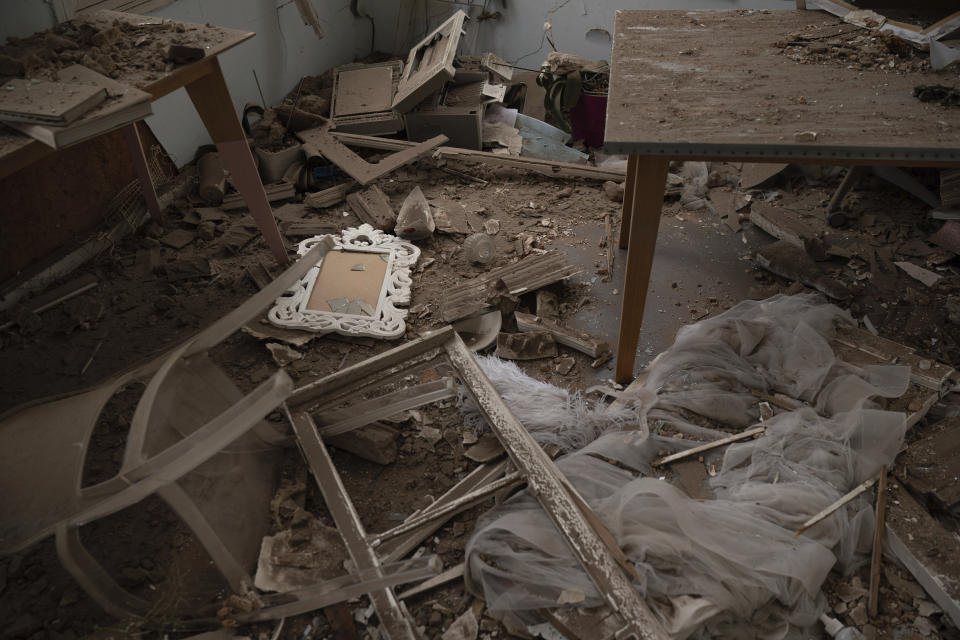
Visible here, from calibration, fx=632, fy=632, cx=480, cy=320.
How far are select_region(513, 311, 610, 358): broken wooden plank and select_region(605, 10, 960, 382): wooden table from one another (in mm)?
178

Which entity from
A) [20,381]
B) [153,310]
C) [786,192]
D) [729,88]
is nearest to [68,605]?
[20,381]

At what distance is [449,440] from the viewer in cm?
248

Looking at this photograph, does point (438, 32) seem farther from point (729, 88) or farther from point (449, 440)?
point (449, 440)

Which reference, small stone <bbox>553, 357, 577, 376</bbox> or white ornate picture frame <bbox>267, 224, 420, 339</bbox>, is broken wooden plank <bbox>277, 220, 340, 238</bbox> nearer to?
white ornate picture frame <bbox>267, 224, 420, 339</bbox>

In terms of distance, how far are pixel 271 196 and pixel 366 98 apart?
3.73 feet

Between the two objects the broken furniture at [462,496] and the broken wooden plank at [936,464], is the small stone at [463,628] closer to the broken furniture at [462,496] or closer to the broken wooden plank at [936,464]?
the broken furniture at [462,496]

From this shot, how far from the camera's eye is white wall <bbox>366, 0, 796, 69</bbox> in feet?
16.4

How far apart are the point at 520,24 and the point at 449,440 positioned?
401cm

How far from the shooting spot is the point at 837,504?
2008 mm

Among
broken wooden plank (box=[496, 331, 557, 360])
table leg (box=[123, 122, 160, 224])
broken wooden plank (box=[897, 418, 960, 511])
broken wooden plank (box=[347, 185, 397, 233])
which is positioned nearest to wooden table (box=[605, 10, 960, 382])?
broken wooden plank (box=[496, 331, 557, 360])

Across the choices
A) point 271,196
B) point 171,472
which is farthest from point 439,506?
point 271,196

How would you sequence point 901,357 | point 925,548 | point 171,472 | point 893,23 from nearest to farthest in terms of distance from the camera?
point 171,472, point 925,548, point 901,357, point 893,23

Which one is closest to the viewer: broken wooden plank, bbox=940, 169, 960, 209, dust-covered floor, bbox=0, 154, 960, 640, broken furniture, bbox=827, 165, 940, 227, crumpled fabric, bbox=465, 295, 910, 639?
crumpled fabric, bbox=465, 295, 910, 639

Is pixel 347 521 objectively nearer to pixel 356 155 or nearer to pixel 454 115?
pixel 356 155
